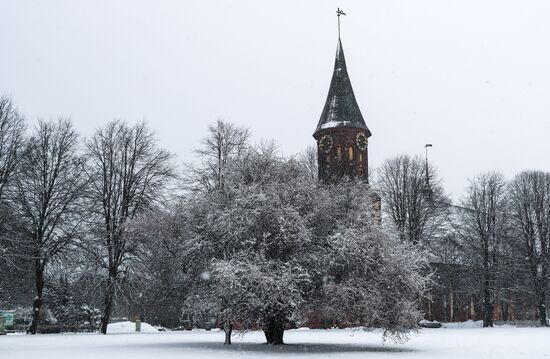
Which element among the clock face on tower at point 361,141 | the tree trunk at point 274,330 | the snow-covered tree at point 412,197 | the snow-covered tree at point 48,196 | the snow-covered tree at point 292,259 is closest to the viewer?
the snow-covered tree at point 292,259

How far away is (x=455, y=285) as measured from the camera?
2411 inches

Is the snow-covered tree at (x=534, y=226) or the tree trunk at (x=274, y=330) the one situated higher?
the snow-covered tree at (x=534, y=226)

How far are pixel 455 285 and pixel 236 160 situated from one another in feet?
127

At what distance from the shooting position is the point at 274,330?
91.5 feet

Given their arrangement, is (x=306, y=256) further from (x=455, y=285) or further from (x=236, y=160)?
(x=455, y=285)

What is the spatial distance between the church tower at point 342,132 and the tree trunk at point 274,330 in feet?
112

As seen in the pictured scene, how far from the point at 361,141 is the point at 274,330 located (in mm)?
38997

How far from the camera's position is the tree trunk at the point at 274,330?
2733 centimetres

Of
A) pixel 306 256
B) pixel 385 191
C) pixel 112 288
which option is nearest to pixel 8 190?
pixel 112 288

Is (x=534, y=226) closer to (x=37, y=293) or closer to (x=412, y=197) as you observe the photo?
(x=412, y=197)

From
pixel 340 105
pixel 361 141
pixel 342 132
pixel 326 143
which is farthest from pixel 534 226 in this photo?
pixel 340 105

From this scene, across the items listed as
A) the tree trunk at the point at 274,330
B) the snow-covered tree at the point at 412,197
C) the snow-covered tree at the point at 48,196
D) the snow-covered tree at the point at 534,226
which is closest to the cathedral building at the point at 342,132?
the snow-covered tree at the point at 412,197

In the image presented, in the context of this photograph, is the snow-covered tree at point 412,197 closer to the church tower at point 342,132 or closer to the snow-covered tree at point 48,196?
the church tower at point 342,132

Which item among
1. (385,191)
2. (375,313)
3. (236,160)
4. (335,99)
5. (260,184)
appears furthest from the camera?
(335,99)
